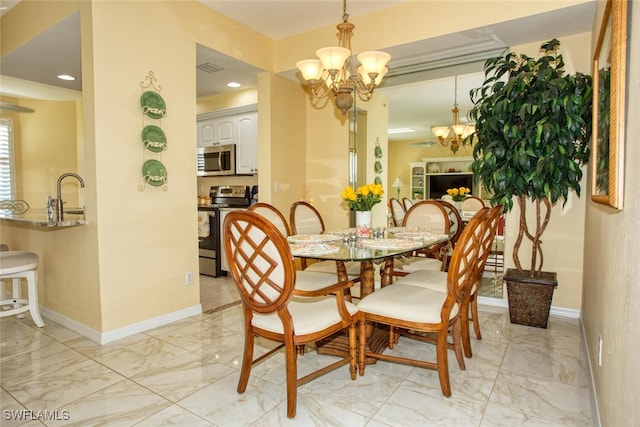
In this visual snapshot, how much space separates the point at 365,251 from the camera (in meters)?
2.18

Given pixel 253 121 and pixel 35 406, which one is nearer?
pixel 35 406

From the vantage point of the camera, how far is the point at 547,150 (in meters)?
2.79

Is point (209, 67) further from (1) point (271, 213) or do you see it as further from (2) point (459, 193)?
(2) point (459, 193)

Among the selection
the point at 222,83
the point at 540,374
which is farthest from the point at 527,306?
the point at 222,83

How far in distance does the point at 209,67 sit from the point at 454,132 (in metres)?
2.74

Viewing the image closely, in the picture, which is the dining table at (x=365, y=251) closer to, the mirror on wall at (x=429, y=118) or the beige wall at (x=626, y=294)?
the beige wall at (x=626, y=294)

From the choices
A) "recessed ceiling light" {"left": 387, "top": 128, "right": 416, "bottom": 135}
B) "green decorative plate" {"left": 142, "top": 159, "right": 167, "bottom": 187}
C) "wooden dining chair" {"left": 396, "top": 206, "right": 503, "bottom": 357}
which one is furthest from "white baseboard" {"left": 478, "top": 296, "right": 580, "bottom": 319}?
"green decorative plate" {"left": 142, "top": 159, "right": 167, "bottom": 187}

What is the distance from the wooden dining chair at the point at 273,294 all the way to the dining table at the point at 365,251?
0.27 meters

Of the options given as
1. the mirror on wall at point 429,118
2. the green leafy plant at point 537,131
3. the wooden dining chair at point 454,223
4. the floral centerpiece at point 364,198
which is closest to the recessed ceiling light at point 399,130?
the mirror on wall at point 429,118

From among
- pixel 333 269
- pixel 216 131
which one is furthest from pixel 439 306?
pixel 216 131

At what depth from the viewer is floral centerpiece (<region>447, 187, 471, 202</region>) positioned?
389 cm

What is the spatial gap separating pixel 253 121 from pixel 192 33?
1.63 metres

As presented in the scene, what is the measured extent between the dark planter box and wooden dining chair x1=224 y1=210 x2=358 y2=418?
1.76 m

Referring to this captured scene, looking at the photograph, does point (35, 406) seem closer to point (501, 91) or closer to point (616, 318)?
point (616, 318)
